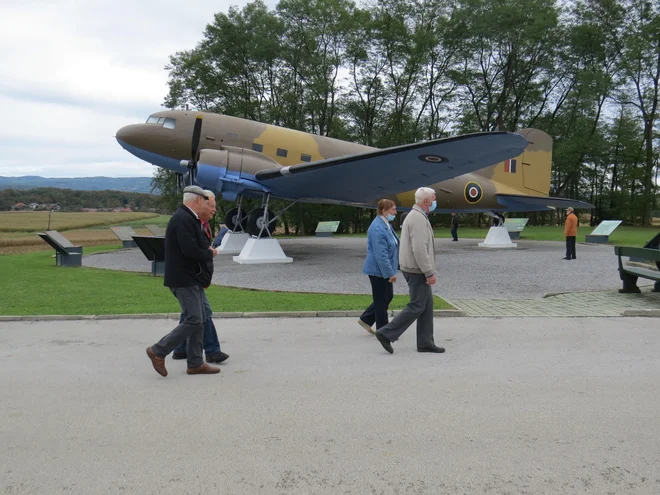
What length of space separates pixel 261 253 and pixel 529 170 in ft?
46.3

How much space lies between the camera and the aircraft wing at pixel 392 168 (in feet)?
42.6

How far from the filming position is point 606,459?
9.99 ft

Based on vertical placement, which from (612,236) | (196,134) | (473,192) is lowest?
(612,236)

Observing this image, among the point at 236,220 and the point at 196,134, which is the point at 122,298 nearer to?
the point at 196,134

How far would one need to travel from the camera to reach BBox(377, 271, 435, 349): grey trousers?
5617mm

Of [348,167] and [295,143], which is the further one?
[295,143]

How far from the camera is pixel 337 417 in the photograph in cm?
378

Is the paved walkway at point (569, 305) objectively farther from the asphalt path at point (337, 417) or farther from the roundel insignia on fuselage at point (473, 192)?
the roundel insignia on fuselage at point (473, 192)

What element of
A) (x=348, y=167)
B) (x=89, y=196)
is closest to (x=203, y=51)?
(x=89, y=196)

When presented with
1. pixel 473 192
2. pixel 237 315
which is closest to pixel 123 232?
pixel 473 192

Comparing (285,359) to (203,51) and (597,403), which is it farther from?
(203,51)

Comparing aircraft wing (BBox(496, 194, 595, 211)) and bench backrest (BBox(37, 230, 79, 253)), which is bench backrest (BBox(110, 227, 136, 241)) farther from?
aircraft wing (BBox(496, 194, 595, 211))

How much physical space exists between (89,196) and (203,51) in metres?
14.7

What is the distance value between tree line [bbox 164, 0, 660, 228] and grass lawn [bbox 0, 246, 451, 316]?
29.1 metres
